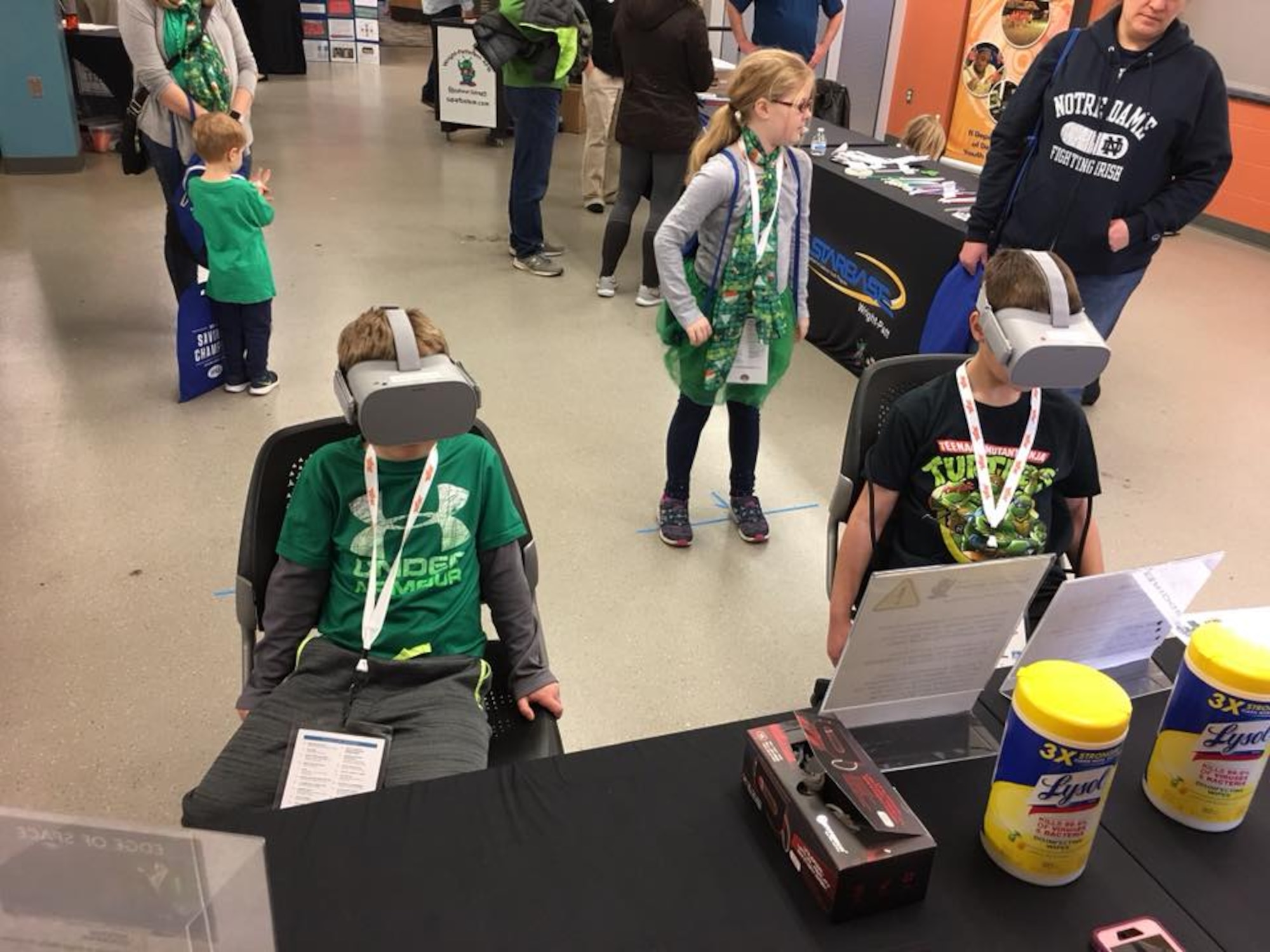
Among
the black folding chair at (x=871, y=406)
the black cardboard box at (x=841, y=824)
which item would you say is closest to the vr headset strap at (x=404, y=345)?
the black cardboard box at (x=841, y=824)

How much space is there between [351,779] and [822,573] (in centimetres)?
198

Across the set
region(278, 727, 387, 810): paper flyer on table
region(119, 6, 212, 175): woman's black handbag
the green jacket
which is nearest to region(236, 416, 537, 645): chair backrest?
region(278, 727, 387, 810): paper flyer on table

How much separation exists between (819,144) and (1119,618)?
405 centimetres

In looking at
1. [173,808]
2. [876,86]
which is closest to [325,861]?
[173,808]

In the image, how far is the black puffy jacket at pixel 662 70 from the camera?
173 inches

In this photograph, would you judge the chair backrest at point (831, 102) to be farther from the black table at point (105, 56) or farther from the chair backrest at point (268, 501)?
the chair backrest at point (268, 501)

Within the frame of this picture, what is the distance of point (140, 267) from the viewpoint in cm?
498

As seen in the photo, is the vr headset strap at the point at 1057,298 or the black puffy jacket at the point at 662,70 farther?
the black puffy jacket at the point at 662,70

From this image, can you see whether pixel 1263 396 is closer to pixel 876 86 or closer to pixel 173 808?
pixel 173 808

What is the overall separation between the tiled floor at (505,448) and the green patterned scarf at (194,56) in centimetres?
99

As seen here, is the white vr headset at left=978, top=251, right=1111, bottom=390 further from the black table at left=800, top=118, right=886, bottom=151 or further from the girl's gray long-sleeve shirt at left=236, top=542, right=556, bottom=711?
the black table at left=800, top=118, right=886, bottom=151

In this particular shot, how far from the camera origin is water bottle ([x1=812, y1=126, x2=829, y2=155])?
486 centimetres

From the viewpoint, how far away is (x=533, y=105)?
486cm

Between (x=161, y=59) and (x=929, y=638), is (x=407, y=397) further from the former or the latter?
(x=161, y=59)
